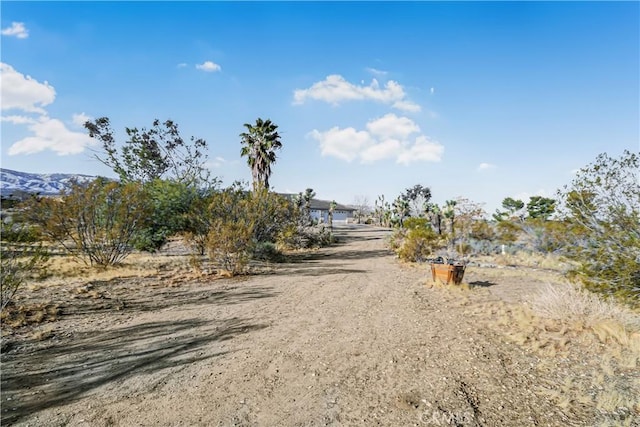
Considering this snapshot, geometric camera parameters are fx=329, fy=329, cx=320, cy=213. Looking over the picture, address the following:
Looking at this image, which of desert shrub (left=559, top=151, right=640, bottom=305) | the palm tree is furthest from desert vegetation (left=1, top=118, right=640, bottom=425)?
the palm tree

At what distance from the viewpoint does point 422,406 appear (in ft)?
13.7

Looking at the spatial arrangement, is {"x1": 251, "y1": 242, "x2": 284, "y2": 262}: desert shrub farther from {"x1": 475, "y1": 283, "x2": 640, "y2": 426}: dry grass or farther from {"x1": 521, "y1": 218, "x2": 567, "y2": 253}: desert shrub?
{"x1": 521, "y1": 218, "x2": 567, "y2": 253}: desert shrub

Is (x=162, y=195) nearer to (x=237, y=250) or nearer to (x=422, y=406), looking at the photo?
(x=237, y=250)

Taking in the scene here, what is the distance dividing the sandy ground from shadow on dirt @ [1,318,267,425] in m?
0.02

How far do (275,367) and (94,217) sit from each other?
461 inches

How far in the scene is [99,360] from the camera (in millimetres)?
5281

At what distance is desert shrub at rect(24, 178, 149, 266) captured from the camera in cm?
1220

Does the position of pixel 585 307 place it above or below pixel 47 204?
→ below

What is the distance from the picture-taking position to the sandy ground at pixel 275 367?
3957mm

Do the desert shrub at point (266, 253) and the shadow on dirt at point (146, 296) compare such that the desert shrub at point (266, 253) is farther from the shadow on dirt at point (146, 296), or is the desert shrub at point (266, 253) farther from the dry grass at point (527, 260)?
the dry grass at point (527, 260)

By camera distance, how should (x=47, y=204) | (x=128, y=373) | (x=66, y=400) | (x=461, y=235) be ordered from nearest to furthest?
(x=66, y=400), (x=128, y=373), (x=47, y=204), (x=461, y=235)

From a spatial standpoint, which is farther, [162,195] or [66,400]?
[162,195]

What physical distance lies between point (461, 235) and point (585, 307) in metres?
16.7

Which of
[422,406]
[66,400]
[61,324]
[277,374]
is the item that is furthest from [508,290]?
[61,324]
